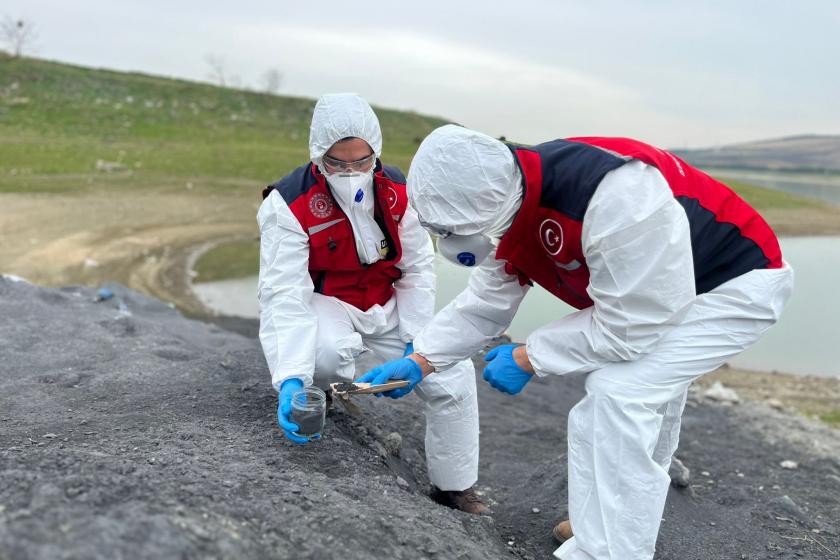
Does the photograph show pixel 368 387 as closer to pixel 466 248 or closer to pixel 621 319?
pixel 466 248

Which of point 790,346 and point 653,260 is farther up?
point 653,260

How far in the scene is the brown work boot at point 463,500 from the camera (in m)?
3.53

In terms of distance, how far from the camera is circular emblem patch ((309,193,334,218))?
3418mm

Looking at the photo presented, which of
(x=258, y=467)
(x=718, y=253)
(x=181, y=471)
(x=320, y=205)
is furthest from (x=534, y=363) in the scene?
(x=181, y=471)

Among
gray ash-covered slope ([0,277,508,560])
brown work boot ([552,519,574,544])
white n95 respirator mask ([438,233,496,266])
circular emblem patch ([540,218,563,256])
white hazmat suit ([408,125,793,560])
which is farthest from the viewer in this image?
brown work boot ([552,519,574,544])

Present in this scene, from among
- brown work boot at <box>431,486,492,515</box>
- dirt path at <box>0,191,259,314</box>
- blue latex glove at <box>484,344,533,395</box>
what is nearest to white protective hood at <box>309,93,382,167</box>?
blue latex glove at <box>484,344,533,395</box>

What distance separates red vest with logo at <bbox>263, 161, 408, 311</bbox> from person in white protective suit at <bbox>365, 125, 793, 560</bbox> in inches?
32.9

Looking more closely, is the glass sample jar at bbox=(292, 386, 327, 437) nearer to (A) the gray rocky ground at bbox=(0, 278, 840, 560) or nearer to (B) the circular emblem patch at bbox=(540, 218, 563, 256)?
(A) the gray rocky ground at bbox=(0, 278, 840, 560)

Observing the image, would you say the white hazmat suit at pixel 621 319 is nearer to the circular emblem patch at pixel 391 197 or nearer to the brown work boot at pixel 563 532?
the brown work boot at pixel 563 532

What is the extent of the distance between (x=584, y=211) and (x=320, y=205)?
1.39 metres

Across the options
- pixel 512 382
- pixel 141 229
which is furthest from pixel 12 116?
pixel 512 382

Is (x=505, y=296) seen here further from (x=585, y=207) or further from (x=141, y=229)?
(x=141, y=229)

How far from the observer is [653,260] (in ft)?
8.00

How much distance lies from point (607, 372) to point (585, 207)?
624mm
